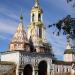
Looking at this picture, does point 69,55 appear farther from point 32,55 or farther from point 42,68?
point 32,55

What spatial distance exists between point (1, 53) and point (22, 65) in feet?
16.0

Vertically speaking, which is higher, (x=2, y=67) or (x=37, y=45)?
(x=37, y=45)

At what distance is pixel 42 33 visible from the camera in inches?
1818

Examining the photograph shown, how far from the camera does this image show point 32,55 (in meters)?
38.9

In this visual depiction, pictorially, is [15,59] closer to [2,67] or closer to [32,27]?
[2,67]

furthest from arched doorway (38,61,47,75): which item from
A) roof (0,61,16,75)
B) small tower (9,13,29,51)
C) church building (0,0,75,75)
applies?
roof (0,61,16,75)

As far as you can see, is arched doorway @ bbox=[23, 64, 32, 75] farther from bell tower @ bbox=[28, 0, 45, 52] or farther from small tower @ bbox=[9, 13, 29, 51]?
bell tower @ bbox=[28, 0, 45, 52]

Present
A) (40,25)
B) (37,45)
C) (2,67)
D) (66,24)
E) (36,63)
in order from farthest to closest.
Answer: (40,25) → (37,45) → (36,63) → (2,67) → (66,24)

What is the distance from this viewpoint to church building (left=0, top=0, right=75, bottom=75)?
37312 mm

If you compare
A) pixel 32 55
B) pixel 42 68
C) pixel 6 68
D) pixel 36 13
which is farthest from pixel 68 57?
pixel 6 68

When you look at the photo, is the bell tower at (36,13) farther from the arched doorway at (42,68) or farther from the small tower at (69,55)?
the arched doorway at (42,68)

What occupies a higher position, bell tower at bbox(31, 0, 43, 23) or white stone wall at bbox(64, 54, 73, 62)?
bell tower at bbox(31, 0, 43, 23)

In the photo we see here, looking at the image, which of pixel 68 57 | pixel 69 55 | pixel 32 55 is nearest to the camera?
pixel 32 55

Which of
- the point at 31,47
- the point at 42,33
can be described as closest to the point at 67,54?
the point at 42,33
